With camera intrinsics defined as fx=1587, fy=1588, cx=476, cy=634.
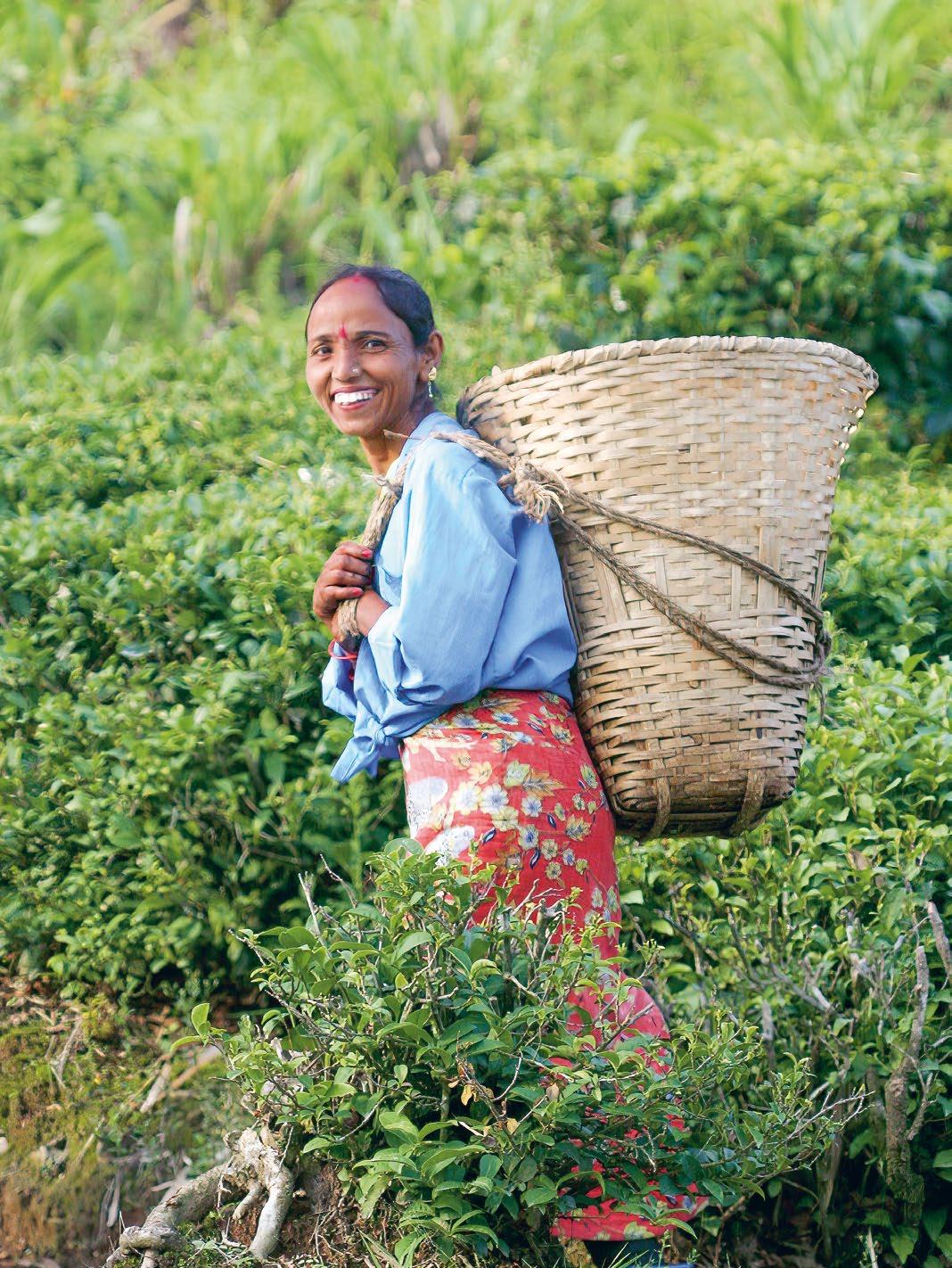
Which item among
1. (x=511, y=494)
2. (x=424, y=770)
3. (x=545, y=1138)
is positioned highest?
(x=511, y=494)

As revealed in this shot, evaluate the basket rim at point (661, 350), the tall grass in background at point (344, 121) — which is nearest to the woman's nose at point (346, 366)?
the basket rim at point (661, 350)

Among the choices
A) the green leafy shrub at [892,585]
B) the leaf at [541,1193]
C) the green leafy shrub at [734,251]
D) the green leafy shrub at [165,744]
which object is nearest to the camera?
the leaf at [541,1193]

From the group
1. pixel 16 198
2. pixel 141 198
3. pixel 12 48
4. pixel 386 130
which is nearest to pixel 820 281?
pixel 386 130

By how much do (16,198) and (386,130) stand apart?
6.20ft

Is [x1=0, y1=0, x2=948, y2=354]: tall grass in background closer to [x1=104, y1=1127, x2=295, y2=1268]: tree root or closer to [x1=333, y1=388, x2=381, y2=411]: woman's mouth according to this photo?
[x1=333, y1=388, x2=381, y2=411]: woman's mouth

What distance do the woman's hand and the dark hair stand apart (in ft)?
1.37

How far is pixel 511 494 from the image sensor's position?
2756 millimetres

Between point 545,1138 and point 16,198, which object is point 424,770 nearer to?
point 545,1138

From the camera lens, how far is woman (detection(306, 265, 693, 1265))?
2619 mm

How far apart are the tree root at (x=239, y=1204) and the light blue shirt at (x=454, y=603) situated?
0.72 metres

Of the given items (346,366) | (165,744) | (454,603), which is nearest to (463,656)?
(454,603)

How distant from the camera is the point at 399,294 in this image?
9.60 ft

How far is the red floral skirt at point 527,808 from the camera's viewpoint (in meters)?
2.64

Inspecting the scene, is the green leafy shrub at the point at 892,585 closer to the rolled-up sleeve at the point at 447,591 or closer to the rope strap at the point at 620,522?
the rope strap at the point at 620,522
